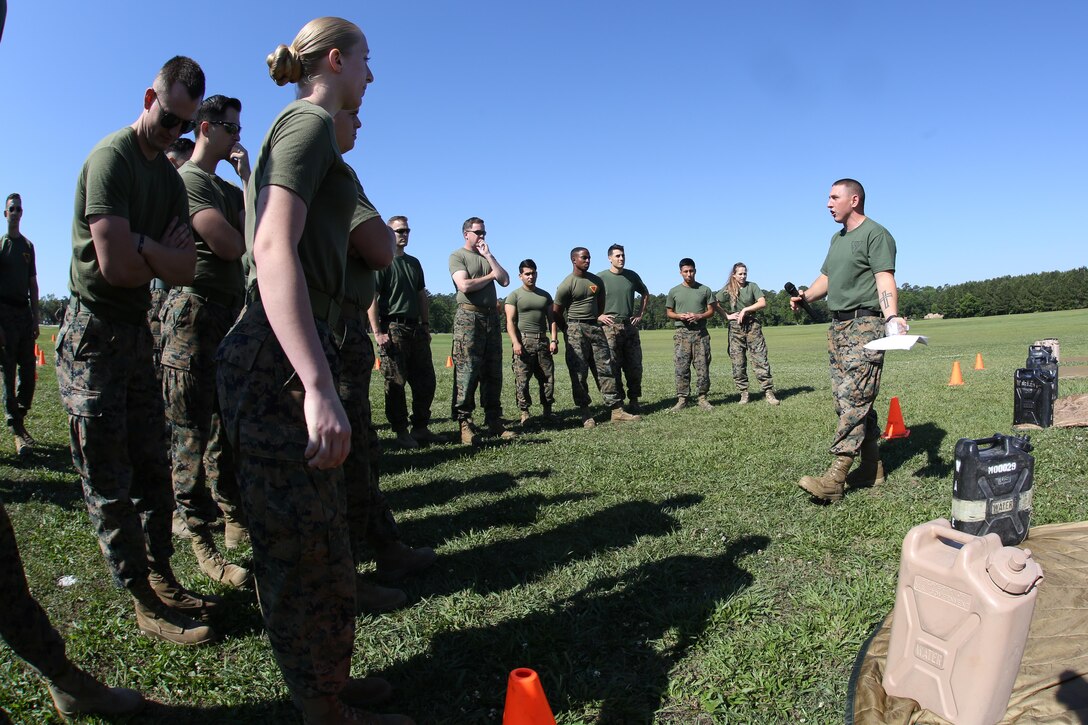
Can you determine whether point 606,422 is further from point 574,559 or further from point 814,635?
point 814,635

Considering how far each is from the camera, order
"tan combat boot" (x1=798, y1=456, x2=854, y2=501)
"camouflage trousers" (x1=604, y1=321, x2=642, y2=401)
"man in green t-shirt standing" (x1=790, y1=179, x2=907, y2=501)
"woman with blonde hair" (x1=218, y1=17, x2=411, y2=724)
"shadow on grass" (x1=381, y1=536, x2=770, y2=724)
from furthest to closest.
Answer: "camouflage trousers" (x1=604, y1=321, x2=642, y2=401), "man in green t-shirt standing" (x1=790, y1=179, x2=907, y2=501), "tan combat boot" (x1=798, y1=456, x2=854, y2=501), "shadow on grass" (x1=381, y1=536, x2=770, y2=724), "woman with blonde hair" (x1=218, y1=17, x2=411, y2=724)

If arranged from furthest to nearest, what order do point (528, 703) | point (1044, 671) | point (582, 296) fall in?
point (582, 296) < point (1044, 671) < point (528, 703)

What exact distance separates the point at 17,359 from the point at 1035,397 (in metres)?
10.8

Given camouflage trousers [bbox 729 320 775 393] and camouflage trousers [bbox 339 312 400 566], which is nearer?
camouflage trousers [bbox 339 312 400 566]

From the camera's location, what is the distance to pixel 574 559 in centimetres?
391

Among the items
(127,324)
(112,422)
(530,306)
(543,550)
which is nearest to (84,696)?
(112,422)

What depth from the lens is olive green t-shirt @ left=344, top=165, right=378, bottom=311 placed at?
3.04 metres

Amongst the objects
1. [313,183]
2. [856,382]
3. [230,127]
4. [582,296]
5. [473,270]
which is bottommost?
[856,382]

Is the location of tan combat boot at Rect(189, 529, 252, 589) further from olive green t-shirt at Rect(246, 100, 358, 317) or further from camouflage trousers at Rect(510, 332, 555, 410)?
camouflage trousers at Rect(510, 332, 555, 410)

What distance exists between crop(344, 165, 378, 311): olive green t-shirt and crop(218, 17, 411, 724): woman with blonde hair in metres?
0.86

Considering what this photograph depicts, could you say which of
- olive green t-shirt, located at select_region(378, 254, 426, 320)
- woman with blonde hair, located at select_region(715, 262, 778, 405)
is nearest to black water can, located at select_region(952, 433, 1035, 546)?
olive green t-shirt, located at select_region(378, 254, 426, 320)

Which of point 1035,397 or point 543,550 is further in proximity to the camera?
point 1035,397

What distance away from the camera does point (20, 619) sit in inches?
86.3

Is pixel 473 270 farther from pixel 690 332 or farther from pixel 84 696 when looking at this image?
pixel 84 696
